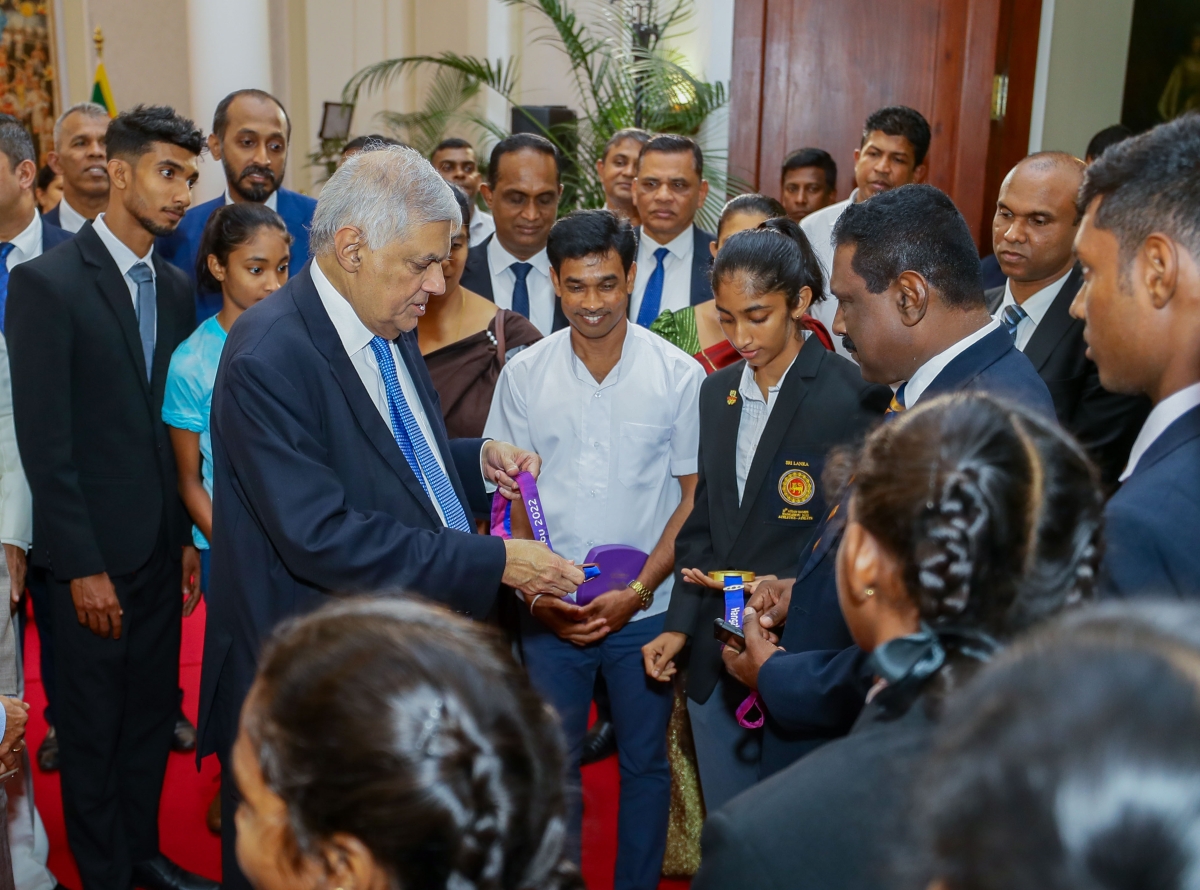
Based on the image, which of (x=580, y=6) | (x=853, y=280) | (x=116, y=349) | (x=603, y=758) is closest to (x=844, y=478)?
(x=853, y=280)

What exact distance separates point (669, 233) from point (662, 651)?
2062 millimetres

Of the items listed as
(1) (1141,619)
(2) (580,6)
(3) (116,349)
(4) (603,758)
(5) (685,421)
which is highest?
(2) (580,6)

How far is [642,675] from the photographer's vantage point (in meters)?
2.82

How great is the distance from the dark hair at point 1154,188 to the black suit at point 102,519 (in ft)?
7.60

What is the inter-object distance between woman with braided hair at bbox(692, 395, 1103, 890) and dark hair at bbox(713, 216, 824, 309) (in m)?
1.47

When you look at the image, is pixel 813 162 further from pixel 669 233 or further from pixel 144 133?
pixel 144 133

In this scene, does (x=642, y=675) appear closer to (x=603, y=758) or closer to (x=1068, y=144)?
(x=603, y=758)

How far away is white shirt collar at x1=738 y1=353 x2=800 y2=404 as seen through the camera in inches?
101

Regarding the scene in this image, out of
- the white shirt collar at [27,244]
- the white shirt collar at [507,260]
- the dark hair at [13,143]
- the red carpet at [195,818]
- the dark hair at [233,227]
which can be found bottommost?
the red carpet at [195,818]

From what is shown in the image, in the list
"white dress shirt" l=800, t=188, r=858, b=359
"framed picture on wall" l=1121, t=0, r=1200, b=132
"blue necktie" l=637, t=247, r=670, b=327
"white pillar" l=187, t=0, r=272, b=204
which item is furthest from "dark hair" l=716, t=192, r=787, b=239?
"white pillar" l=187, t=0, r=272, b=204

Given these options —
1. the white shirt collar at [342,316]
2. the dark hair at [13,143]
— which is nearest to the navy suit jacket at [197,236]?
the dark hair at [13,143]

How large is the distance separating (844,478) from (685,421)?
152 cm

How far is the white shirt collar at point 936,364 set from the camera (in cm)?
202

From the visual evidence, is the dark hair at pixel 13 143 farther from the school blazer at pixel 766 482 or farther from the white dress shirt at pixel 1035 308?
the white dress shirt at pixel 1035 308
